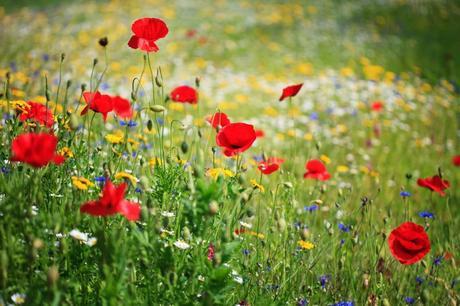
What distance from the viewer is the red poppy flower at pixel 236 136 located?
1.79 metres

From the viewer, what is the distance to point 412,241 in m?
1.88

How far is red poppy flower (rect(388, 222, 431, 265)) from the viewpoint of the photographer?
1.84 meters

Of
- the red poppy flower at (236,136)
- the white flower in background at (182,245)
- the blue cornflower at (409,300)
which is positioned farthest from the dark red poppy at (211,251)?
the blue cornflower at (409,300)

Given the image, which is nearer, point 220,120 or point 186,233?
point 186,233

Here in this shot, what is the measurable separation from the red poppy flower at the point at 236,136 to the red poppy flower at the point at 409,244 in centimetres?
73

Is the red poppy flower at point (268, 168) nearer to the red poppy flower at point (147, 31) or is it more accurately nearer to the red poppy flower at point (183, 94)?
the red poppy flower at point (183, 94)

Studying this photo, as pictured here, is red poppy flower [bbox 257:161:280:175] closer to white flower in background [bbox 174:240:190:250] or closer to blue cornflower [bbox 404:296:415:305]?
white flower in background [bbox 174:240:190:250]

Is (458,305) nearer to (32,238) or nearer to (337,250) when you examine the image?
(337,250)

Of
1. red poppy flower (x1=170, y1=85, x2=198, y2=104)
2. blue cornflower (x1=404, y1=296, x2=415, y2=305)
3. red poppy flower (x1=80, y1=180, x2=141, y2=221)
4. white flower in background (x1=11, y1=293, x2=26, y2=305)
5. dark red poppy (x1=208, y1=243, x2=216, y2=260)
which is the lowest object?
blue cornflower (x1=404, y1=296, x2=415, y2=305)

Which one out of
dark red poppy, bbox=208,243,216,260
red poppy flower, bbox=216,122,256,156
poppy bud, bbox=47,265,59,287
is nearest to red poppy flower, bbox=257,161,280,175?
red poppy flower, bbox=216,122,256,156

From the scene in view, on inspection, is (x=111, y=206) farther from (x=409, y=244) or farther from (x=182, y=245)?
(x=409, y=244)

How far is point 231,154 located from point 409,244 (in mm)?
817

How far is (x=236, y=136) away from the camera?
1.80m

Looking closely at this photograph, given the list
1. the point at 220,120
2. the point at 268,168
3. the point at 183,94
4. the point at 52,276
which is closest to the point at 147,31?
the point at 183,94
